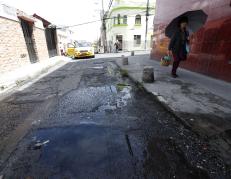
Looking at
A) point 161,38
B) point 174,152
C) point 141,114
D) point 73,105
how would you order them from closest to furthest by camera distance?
point 174,152 → point 141,114 → point 73,105 → point 161,38

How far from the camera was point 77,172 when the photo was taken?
1791 mm

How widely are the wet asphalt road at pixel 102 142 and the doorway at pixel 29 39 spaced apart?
8.98m

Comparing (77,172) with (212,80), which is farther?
(212,80)

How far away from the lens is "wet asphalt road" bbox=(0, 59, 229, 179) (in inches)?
71.4

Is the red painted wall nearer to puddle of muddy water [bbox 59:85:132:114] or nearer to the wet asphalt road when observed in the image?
the wet asphalt road

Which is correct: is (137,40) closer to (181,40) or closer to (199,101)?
(181,40)

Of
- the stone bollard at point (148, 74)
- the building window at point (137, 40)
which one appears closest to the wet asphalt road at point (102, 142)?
the stone bollard at point (148, 74)

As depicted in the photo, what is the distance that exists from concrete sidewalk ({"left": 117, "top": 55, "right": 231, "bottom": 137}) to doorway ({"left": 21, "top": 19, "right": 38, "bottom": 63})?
1031 centimetres

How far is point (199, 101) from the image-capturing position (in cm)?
357

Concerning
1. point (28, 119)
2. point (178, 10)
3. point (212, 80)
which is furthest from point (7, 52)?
point (212, 80)

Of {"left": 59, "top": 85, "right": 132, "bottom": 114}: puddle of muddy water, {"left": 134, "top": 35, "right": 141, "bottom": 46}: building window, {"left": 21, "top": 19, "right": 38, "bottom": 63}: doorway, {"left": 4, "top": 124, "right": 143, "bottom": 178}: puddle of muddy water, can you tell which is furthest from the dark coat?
{"left": 134, "top": 35, "right": 141, "bottom": 46}: building window

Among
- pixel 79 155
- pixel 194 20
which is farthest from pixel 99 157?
pixel 194 20

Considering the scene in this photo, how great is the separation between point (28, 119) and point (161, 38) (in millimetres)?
8848

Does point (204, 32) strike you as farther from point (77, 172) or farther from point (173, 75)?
point (77, 172)
